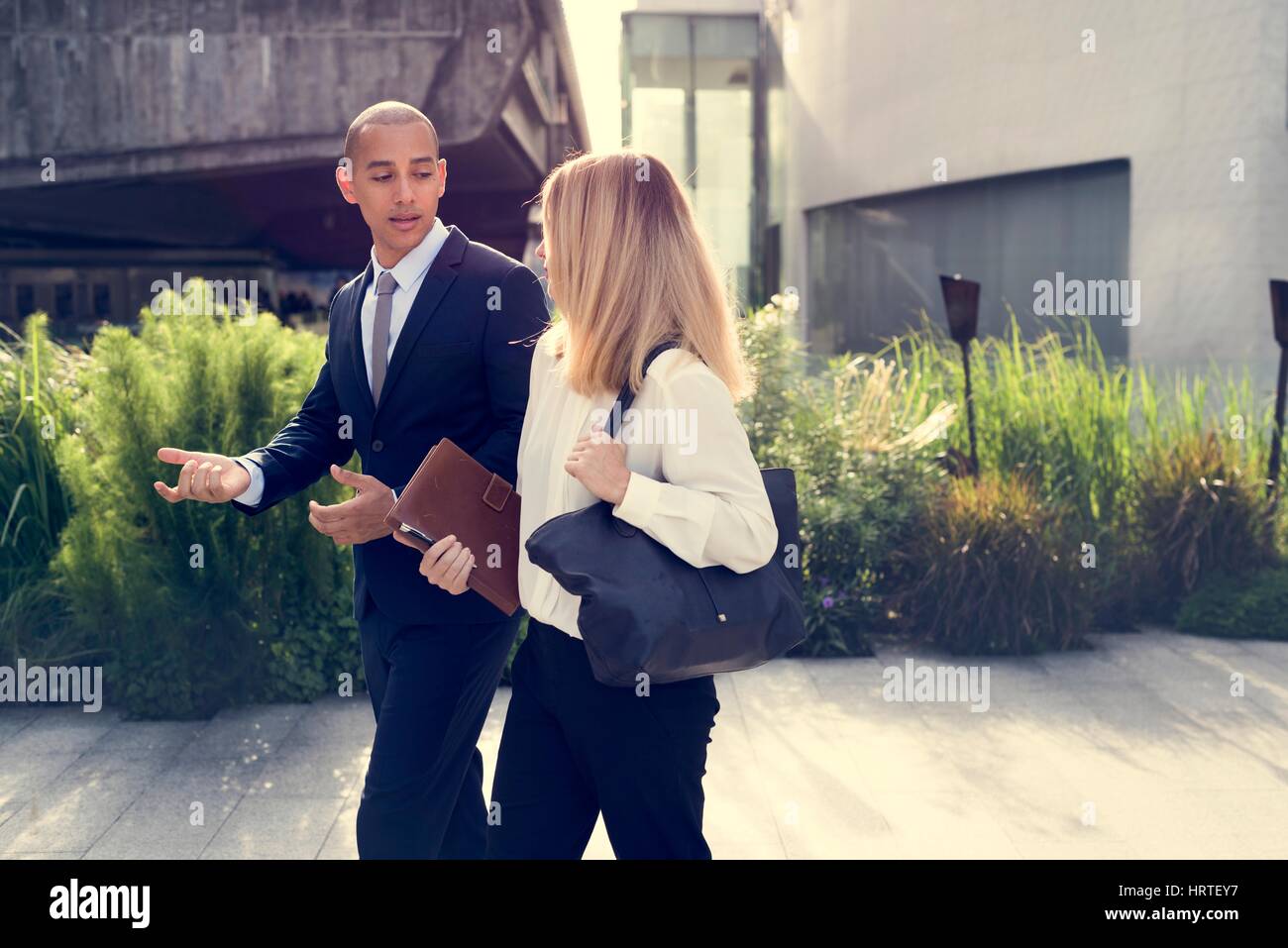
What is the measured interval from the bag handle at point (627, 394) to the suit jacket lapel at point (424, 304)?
803mm

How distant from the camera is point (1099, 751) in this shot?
16.7 ft

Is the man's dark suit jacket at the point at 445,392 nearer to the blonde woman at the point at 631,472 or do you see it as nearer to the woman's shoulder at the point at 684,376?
the blonde woman at the point at 631,472

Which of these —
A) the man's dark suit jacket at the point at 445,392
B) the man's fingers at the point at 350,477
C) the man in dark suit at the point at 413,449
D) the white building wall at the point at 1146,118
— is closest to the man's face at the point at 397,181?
the man in dark suit at the point at 413,449

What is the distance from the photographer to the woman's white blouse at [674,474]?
2299 millimetres

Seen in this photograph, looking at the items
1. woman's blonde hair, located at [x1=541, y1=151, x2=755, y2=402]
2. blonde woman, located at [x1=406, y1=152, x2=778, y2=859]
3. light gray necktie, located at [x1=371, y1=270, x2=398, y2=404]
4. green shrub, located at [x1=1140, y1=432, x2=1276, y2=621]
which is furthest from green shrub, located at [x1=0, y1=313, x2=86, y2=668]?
green shrub, located at [x1=1140, y1=432, x2=1276, y2=621]

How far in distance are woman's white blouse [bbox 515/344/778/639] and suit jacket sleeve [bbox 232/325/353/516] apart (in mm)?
926

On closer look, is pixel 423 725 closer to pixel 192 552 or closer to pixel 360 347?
pixel 360 347

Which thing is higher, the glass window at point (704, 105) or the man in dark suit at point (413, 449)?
the glass window at point (704, 105)

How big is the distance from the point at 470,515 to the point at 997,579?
443 centimetres

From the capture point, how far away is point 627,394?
243 centimetres

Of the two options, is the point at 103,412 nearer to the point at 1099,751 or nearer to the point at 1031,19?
the point at 1099,751

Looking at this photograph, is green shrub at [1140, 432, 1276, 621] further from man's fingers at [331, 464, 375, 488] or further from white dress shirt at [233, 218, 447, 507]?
man's fingers at [331, 464, 375, 488]

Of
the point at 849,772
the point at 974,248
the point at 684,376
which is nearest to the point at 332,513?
the point at 684,376
